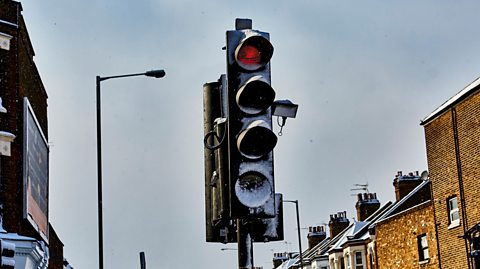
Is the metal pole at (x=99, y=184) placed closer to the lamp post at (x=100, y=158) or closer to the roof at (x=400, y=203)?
the lamp post at (x=100, y=158)

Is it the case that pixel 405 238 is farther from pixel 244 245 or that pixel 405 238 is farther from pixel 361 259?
pixel 244 245

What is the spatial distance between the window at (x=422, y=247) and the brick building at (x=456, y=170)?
2058mm

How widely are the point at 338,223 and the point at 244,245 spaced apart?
56936 millimetres

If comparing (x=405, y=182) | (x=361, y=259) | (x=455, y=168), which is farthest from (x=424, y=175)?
(x=455, y=168)

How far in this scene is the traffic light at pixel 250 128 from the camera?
5242 millimetres

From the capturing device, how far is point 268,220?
5562 mm

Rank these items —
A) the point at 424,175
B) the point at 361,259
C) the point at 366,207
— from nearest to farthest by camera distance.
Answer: the point at 424,175 < the point at 361,259 < the point at 366,207

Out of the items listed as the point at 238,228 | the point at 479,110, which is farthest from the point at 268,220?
the point at 479,110

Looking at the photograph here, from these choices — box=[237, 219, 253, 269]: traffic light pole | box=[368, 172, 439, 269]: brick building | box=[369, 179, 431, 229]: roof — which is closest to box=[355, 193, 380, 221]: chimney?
box=[368, 172, 439, 269]: brick building

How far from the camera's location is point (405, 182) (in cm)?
4753

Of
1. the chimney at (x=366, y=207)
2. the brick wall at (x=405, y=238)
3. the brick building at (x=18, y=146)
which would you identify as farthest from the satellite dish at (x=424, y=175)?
the brick building at (x=18, y=146)

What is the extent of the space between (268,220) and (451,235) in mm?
27742

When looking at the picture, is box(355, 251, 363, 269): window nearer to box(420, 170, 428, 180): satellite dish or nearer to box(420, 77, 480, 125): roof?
box(420, 170, 428, 180): satellite dish

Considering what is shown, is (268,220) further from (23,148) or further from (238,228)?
(23,148)
